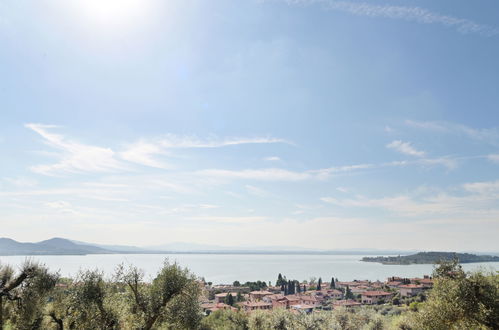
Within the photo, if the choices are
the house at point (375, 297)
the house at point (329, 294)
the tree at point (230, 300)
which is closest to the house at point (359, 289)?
the house at point (329, 294)

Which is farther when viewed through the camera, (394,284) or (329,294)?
(394,284)

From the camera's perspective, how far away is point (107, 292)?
19.3m

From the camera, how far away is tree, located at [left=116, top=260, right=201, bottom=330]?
19.5m

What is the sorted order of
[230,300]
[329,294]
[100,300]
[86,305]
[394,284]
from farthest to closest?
[394,284], [329,294], [230,300], [100,300], [86,305]

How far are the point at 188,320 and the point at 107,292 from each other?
5.36 meters

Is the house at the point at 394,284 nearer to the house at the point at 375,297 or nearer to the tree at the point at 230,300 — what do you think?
the house at the point at 375,297

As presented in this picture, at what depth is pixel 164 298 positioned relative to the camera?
20000mm

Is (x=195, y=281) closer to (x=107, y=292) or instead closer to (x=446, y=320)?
(x=107, y=292)

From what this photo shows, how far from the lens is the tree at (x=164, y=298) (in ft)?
64.0

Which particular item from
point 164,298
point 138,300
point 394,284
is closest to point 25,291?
point 138,300

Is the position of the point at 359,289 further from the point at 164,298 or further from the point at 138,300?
the point at 138,300

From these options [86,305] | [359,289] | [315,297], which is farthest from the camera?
[359,289]

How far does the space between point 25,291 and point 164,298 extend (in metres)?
7.63

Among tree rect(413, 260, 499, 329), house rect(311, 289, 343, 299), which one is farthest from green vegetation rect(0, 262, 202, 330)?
house rect(311, 289, 343, 299)
